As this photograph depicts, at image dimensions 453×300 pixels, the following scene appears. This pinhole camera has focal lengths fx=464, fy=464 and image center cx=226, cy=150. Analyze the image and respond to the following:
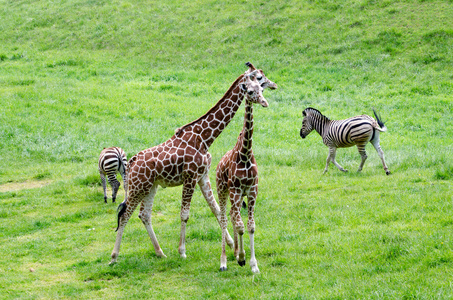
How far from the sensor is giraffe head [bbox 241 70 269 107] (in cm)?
816

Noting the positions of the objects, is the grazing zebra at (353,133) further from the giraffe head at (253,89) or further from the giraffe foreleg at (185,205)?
the giraffe head at (253,89)

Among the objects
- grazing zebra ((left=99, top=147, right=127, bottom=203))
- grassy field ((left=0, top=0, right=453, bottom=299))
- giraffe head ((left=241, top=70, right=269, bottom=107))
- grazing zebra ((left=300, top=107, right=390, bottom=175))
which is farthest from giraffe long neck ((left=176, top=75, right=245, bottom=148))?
grazing zebra ((left=300, top=107, right=390, bottom=175))

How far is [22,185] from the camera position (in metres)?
16.0

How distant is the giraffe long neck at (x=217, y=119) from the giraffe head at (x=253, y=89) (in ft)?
2.32

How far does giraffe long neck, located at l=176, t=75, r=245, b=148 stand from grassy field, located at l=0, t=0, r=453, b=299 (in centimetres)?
248

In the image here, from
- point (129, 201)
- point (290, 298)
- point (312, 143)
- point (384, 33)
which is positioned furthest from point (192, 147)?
point (384, 33)

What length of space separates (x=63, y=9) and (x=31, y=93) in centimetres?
2127

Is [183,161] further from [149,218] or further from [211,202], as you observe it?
[149,218]

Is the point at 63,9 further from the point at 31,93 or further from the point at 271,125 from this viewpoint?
the point at 271,125

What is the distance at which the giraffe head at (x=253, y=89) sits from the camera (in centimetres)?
816

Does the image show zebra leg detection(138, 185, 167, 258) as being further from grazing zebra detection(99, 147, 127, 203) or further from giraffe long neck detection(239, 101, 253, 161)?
grazing zebra detection(99, 147, 127, 203)

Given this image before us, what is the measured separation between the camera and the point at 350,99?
24641mm

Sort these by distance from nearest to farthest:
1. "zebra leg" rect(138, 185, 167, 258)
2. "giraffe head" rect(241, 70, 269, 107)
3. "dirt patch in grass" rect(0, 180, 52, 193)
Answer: "giraffe head" rect(241, 70, 269, 107) < "zebra leg" rect(138, 185, 167, 258) < "dirt patch in grass" rect(0, 180, 52, 193)

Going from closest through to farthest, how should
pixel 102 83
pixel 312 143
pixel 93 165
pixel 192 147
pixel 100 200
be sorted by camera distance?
pixel 192 147 < pixel 100 200 < pixel 93 165 < pixel 312 143 < pixel 102 83
